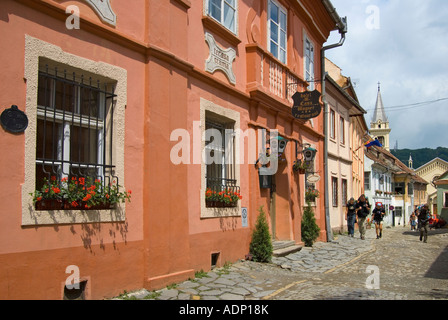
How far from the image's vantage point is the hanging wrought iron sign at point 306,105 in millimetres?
12430

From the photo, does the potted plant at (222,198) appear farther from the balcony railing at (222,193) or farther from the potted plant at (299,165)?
the potted plant at (299,165)

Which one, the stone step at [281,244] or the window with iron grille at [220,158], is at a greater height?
the window with iron grille at [220,158]

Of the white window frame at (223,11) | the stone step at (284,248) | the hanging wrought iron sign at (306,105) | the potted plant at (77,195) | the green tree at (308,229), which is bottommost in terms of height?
the stone step at (284,248)

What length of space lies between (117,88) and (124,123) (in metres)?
0.53

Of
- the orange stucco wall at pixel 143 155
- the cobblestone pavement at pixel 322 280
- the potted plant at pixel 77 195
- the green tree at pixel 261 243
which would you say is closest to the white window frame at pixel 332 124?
the cobblestone pavement at pixel 322 280

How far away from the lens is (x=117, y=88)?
6812mm

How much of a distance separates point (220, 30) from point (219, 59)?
2.00 feet

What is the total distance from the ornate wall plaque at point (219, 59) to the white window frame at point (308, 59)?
5615 mm

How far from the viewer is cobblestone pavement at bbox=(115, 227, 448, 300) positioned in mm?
7266

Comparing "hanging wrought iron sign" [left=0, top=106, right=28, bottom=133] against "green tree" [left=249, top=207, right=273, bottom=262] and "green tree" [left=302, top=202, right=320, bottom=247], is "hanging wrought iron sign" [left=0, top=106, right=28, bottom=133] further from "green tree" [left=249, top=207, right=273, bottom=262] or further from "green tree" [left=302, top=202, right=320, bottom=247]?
"green tree" [left=302, top=202, right=320, bottom=247]

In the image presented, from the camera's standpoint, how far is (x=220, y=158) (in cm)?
998

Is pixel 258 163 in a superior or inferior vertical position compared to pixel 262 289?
superior
